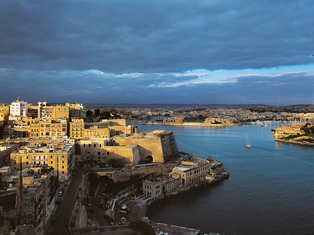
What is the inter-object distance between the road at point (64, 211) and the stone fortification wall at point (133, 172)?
1634 millimetres

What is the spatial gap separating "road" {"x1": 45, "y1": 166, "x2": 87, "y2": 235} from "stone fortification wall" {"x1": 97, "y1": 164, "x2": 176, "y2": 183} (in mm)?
1634

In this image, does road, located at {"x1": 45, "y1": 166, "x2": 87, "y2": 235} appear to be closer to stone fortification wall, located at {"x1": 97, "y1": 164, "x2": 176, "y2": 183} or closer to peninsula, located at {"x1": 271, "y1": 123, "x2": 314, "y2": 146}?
stone fortification wall, located at {"x1": 97, "y1": 164, "x2": 176, "y2": 183}

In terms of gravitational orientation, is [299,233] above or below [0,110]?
below

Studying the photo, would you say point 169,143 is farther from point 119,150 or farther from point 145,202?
point 145,202

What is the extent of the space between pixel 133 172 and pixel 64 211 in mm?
4786

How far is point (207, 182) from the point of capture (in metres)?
12.2

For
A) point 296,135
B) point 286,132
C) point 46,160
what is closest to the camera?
point 46,160

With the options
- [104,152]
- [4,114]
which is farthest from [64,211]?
[4,114]

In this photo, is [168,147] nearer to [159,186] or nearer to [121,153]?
[121,153]

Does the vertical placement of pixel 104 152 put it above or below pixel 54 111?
below

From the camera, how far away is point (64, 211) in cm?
720

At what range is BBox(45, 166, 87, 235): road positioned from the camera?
6.20m

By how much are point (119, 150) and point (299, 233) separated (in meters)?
7.73

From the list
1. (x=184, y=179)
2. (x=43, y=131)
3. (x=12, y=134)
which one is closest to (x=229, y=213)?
(x=184, y=179)
